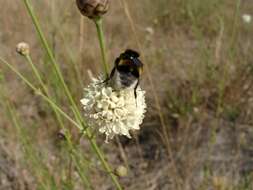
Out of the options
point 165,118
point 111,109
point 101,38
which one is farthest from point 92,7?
point 165,118

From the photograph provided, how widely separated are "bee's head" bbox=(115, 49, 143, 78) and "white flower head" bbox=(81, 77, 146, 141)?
0.14m

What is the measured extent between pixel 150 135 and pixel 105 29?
176cm

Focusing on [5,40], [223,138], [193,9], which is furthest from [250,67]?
[5,40]

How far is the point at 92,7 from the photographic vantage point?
0.93 metres

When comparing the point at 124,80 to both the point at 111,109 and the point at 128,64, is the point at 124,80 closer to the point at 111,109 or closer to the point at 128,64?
the point at 128,64

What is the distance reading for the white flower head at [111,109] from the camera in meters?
1.05

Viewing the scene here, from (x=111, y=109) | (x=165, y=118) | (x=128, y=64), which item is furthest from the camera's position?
(x=165, y=118)

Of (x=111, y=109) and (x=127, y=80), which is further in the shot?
(x=111, y=109)

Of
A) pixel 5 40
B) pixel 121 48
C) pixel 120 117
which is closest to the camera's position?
pixel 120 117

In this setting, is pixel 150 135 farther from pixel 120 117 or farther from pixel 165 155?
pixel 120 117

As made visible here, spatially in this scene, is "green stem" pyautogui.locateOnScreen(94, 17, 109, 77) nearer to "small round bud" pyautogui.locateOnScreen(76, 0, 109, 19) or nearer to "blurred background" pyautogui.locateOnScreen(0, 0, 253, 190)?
"small round bud" pyautogui.locateOnScreen(76, 0, 109, 19)

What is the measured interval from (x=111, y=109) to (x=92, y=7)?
0.27m

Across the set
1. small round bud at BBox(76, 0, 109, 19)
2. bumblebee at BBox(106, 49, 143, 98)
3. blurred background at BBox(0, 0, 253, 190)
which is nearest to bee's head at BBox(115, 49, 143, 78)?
bumblebee at BBox(106, 49, 143, 98)

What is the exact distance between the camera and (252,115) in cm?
289
